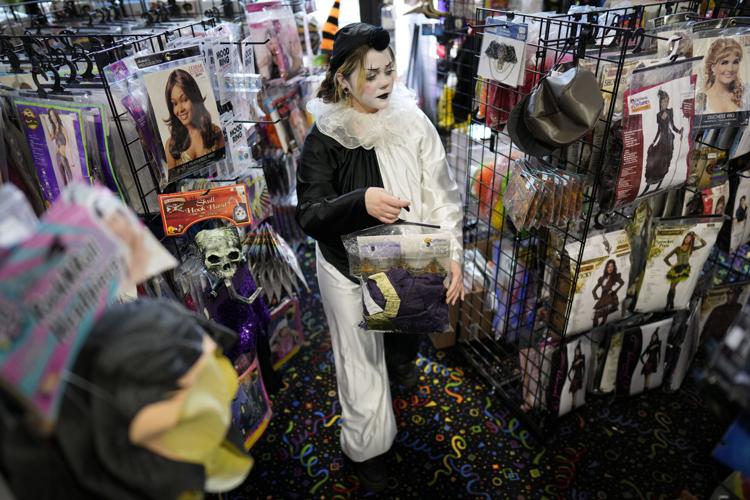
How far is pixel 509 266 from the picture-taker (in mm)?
2004

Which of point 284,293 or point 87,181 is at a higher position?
point 87,181

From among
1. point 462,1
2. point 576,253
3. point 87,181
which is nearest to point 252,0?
point 462,1

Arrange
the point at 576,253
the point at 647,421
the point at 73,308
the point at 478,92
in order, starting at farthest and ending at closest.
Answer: the point at 647,421 → the point at 478,92 → the point at 576,253 → the point at 73,308

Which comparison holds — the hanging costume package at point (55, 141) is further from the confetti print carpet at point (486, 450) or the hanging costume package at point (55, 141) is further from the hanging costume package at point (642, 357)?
the hanging costume package at point (642, 357)

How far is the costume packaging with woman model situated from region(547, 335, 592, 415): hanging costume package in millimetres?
611

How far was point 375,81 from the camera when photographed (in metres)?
1.46

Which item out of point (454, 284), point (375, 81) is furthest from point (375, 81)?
point (454, 284)

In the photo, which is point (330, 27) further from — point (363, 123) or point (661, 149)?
point (661, 149)

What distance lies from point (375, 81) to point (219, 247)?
691mm

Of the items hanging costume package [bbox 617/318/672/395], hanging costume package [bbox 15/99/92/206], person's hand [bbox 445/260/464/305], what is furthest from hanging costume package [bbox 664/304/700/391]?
hanging costume package [bbox 15/99/92/206]

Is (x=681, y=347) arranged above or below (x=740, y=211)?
below

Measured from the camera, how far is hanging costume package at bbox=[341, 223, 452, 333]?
139 cm

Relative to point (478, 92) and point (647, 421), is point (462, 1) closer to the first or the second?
point (478, 92)

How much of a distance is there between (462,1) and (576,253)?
5.36ft
